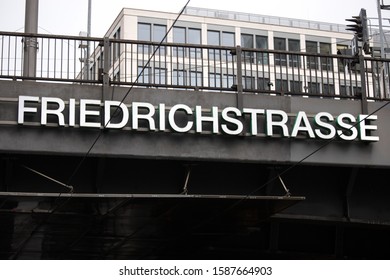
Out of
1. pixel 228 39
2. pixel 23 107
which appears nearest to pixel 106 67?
pixel 23 107

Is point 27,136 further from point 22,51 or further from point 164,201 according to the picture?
point 22,51

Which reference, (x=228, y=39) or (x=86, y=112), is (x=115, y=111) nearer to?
(x=86, y=112)

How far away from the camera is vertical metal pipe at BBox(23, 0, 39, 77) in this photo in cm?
1556

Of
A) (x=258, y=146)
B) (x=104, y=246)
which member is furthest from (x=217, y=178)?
(x=104, y=246)

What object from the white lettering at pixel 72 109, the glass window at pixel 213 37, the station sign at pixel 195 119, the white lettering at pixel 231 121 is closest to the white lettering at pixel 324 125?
the station sign at pixel 195 119

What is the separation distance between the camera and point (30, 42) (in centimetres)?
1562

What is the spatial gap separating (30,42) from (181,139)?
4.52 metres

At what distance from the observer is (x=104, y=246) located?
68.0 ft

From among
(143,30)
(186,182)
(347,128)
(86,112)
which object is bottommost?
(186,182)

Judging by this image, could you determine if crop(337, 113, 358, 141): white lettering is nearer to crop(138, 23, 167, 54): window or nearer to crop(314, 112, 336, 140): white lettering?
crop(314, 112, 336, 140): white lettering

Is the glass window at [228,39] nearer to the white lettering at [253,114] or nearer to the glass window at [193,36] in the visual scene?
the glass window at [193,36]

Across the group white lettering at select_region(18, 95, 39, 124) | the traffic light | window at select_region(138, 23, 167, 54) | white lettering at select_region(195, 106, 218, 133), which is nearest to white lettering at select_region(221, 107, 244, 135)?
white lettering at select_region(195, 106, 218, 133)

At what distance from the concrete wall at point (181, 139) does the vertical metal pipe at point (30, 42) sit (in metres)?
2.65

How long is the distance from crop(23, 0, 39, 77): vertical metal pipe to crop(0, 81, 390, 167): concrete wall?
8.70 feet
